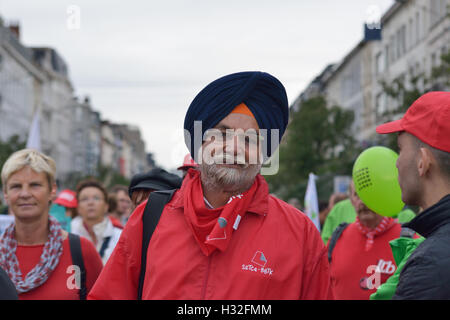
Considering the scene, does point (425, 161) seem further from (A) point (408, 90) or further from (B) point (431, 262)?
(A) point (408, 90)

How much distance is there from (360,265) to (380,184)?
715 mm

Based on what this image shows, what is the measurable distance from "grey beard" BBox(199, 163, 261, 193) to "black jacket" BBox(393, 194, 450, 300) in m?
0.71

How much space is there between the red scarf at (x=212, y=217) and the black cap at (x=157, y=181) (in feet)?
5.97

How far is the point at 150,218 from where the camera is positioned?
3.18 meters

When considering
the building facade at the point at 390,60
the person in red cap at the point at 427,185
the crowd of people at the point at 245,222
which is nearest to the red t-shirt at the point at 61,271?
the crowd of people at the point at 245,222

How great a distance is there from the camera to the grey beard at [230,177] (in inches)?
127

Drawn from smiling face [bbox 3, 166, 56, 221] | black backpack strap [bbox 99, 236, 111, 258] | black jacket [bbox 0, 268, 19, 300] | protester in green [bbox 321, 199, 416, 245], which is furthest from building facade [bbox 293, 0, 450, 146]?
black jacket [bbox 0, 268, 19, 300]

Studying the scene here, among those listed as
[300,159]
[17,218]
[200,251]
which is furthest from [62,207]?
[300,159]

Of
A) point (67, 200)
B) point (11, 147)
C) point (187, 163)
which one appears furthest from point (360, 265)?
point (11, 147)

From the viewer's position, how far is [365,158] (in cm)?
596

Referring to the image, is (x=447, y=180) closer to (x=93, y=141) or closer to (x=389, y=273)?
(x=389, y=273)

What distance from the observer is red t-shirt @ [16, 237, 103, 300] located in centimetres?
483

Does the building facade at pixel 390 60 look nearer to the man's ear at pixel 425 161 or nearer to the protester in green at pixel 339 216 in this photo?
the protester in green at pixel 339 216
